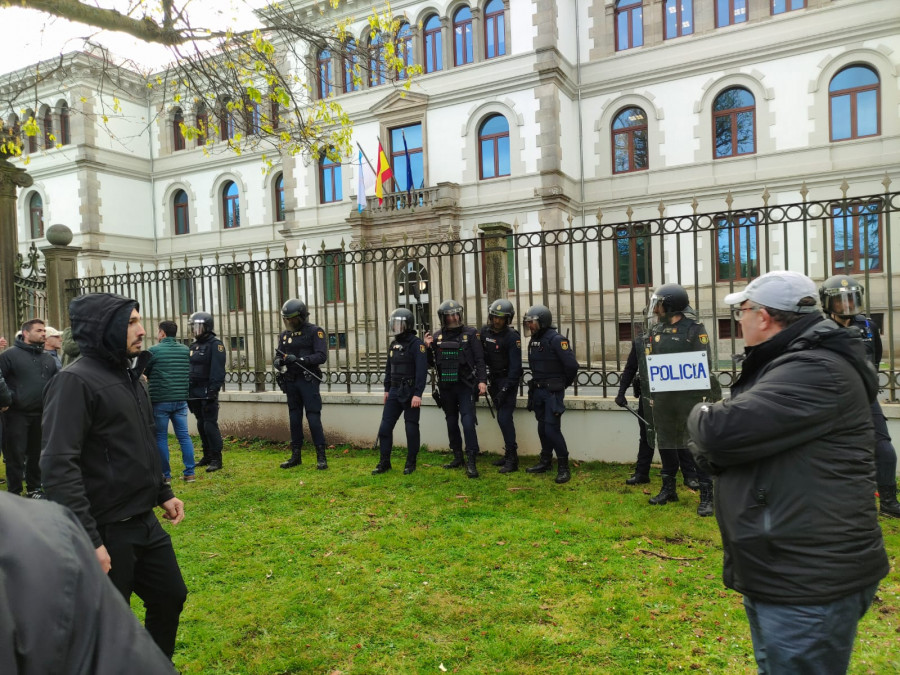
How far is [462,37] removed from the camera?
22484 mm

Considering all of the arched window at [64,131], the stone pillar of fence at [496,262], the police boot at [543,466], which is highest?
the arched window at [64,131]

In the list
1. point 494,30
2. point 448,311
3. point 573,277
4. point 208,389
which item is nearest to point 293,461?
point 208,389

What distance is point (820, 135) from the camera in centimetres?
1845

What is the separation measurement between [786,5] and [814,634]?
22.2m

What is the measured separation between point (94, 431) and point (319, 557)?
259cm

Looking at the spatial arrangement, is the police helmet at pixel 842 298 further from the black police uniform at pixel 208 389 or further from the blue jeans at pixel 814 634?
the black police uniform at pixel 208 389

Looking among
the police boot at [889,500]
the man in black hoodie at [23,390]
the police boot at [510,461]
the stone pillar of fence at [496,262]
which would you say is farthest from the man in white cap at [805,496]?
the man in black hoodie at [23,390]

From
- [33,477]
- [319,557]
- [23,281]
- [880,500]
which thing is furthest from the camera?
[23,281]

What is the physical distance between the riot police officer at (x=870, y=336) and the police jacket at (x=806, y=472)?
3.70m

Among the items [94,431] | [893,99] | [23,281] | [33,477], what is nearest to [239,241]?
[23,281]

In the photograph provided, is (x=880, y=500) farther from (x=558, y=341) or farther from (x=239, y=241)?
(x=239, y=241)

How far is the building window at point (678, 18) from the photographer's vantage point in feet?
66.7

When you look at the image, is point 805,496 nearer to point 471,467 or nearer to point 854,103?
point 471,467

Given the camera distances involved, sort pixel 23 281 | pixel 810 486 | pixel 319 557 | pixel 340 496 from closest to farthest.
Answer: pixel 810 486, pixel 319 557, pixel 340 496, pixel 23 281
